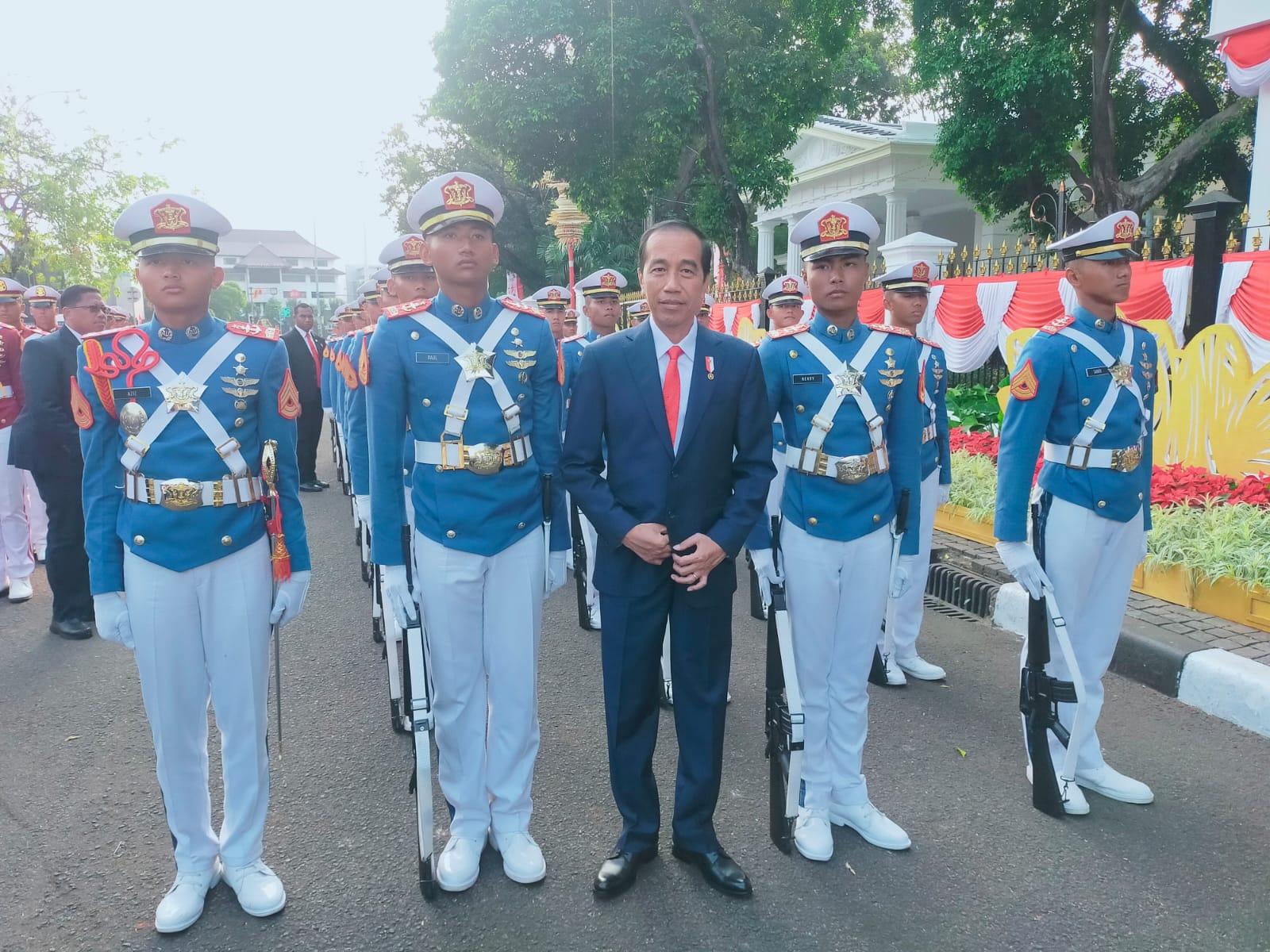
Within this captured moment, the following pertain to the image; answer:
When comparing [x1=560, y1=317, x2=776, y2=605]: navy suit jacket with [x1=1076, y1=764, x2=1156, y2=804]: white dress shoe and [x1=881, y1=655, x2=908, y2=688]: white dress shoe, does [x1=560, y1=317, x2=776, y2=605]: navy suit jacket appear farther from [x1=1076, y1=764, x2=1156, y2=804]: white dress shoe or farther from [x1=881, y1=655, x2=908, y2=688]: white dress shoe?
[x1=881, y1=655, x2=908, y2=688]: white dress shoe

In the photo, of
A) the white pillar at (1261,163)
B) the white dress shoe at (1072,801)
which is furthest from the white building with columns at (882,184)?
the white dress shoe at (1072,801)

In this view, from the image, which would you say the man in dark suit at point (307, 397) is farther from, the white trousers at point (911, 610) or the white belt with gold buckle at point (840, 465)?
the white belt with gold buckle at point (840, 465)

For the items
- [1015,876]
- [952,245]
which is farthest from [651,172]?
[1015,876]

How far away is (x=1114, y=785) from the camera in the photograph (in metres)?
3.52

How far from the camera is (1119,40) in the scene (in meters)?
14.9

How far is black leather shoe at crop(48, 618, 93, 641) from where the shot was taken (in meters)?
5.50

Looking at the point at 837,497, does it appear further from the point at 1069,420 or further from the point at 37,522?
the point at 37,522

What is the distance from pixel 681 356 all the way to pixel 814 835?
1.64 metres

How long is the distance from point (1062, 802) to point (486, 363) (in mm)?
2530

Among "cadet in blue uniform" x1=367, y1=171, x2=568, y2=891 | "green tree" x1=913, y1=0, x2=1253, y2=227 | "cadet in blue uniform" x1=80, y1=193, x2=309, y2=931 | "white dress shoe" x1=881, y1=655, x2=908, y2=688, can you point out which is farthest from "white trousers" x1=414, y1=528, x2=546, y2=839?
"green tree" x1=913, y1=0, x2=1253, y2=227

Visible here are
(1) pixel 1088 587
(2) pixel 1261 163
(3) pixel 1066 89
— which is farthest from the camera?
(3) pixel 1066 89

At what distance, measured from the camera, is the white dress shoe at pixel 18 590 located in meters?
6.32

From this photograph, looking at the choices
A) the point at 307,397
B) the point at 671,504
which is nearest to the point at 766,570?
the point at 671,504

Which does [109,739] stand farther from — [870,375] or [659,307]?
[870,375]
